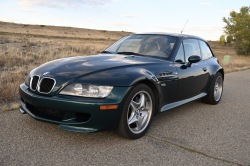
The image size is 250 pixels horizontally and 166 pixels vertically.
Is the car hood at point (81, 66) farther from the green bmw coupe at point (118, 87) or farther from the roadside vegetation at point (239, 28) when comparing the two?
the roadside vegetation at point (239, 28)

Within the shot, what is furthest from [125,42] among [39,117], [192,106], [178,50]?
[39,117]

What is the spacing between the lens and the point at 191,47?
4.67 metres

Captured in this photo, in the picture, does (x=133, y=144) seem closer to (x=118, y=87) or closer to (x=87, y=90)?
(x=118, y=87)

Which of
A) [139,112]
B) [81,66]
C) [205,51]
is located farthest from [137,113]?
[205,51]

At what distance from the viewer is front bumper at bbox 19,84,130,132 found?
2.73 meters

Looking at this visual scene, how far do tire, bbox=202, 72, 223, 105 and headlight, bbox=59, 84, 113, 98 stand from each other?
3.14m

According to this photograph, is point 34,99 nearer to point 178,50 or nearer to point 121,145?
point 121,145

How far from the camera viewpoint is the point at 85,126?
2799 millimetres

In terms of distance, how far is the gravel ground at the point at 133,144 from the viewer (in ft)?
8.71

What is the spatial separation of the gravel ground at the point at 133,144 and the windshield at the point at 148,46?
1.15 metres

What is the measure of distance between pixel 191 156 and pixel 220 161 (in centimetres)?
32

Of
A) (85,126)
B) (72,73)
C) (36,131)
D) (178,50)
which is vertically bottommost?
(36,131)

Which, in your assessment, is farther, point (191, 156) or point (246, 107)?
point (246, 107)

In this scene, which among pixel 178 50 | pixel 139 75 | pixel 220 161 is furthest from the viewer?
pixel 178 50
